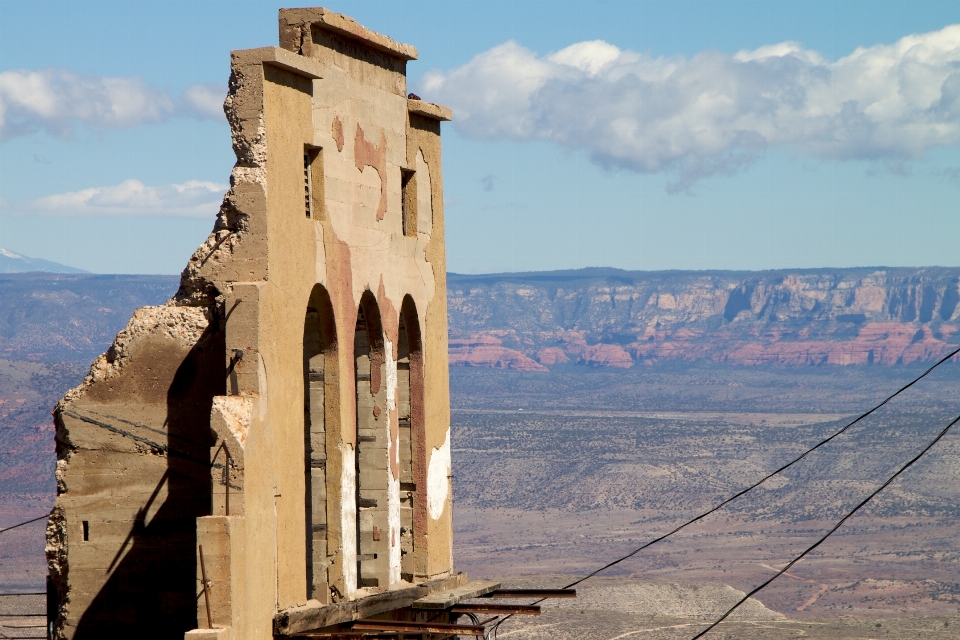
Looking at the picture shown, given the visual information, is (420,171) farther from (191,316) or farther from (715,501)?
(715,501)

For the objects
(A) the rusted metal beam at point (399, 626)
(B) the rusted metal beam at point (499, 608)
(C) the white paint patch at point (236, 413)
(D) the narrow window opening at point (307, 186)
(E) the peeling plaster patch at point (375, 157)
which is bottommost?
(B) the rusted metal beam at point (499, 608)

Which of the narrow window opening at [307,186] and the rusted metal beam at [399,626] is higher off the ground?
the narrow window opening at [307,186]

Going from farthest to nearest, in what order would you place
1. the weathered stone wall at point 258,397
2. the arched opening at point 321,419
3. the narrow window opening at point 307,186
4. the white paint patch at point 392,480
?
1. the white paint patch at point 392,480
2. the arched opening at point 321,419
3. the narrow window opening at point 307,186
4. the weathered stone wall at point 258,397

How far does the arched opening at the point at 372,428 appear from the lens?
18.7 m

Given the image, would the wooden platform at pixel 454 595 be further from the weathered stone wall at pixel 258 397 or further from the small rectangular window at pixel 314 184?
the small rectangular window at pixel 314 184

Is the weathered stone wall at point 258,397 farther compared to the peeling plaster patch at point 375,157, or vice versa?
the peeling plaster patch at point 375,157

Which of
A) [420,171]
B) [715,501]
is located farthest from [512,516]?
[420,171]

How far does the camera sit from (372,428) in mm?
18703

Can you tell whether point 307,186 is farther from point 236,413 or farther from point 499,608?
point 499,608

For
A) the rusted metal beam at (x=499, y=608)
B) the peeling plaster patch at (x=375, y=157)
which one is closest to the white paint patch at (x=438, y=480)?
the rusted metal beam at (x=499, y=608)

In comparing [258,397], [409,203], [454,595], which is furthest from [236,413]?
[409,203]

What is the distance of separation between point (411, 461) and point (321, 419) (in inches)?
123

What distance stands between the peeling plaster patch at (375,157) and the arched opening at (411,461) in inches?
63.5

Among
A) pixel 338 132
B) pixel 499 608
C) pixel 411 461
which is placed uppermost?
pixel 338 132
